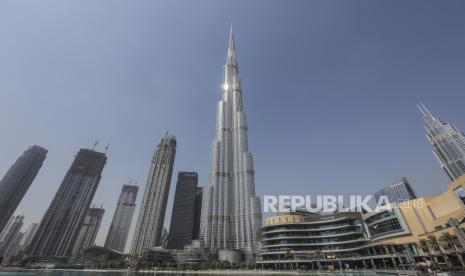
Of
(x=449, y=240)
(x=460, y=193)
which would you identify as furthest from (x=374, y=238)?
(x=460, y=193)

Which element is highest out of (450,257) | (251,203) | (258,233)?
(251,203)

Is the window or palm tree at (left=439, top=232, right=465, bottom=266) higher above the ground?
the window

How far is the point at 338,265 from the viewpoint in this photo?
103312 millimetres

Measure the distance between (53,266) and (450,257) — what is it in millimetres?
244937

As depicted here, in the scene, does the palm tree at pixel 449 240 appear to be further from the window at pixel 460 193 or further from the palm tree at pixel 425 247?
the window at pixel 460 193

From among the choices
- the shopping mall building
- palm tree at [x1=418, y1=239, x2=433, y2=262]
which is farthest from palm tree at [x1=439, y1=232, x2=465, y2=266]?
palm tree at [x1=418, y1=239, x2=433, y2=262]

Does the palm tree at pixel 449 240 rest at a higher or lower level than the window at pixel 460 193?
lower

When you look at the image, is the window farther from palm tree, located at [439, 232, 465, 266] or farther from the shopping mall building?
palm tree, located at [439, 232, 465, 266]

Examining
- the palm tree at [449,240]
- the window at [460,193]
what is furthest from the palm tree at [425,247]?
the window at [460,193]

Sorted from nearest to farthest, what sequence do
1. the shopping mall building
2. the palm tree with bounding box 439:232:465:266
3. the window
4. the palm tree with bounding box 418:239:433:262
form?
1. the palm tree with bounding box 439:232:465:266
2. the window
3. the shopping mall building
4. the palm tree with bounding box 418:239:433:262

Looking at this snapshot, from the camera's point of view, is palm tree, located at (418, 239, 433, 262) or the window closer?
the window

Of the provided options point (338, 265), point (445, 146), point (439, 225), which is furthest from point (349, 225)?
point (445, 146)

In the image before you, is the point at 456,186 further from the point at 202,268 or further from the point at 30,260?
the point at 30,260

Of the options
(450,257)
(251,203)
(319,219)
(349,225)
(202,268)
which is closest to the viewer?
(450,257)
